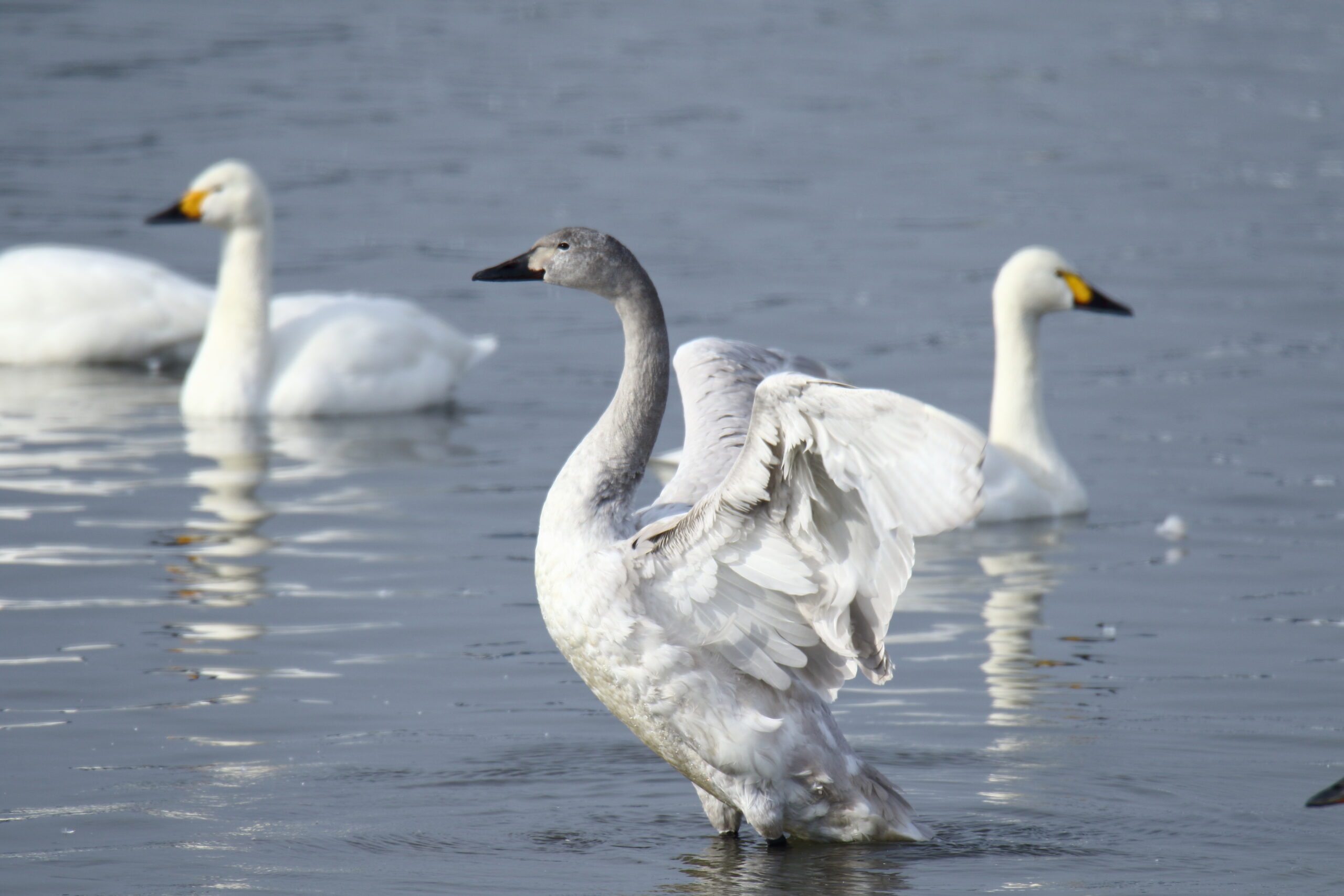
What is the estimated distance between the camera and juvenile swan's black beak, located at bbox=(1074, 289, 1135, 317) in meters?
10.7

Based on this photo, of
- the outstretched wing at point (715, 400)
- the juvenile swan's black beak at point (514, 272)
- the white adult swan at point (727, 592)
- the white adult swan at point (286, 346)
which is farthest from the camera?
the white adult swan at point (286, 346)

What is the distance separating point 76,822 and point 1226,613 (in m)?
4.78

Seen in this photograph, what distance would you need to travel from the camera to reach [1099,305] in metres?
10.8

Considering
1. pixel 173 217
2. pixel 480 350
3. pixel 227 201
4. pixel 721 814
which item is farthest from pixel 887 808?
pixel 173 217

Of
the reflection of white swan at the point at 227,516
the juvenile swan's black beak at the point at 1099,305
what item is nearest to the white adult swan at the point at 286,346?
the reflection of white swan at the point at 227,516

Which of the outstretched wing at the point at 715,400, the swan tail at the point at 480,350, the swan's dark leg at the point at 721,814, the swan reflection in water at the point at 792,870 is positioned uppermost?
the outstretched wing at the point at 715,400

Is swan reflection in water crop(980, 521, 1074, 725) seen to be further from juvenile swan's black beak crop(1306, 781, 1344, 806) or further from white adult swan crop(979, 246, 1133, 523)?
juvenile swan's black beak crop(1306, 781, 1344, 806)

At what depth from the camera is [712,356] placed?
6922 millimetres

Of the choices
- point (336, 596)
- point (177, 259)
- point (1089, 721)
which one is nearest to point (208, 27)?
point (177, 259)

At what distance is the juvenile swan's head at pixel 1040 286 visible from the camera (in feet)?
34.8

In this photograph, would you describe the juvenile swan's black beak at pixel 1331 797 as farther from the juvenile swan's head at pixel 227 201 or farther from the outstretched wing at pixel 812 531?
the juvenile swan's head at pixel 227 201

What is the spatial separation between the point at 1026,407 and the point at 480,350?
12.8 feet

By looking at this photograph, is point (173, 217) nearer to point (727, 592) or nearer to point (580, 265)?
point (580, 265)

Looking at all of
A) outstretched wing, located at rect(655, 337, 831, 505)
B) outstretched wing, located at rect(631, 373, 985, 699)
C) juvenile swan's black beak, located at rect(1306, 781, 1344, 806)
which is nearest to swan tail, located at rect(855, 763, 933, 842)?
outstretched wing, located at rect(631, 373, 985, 699)
